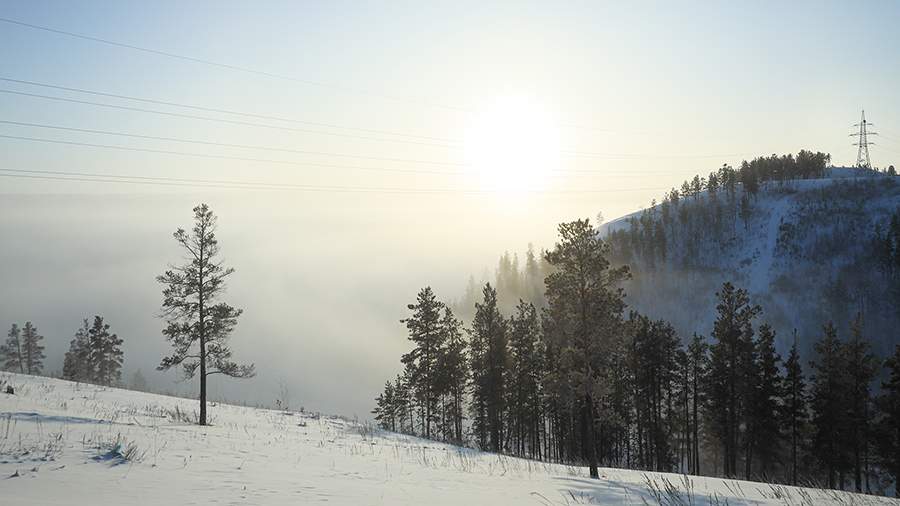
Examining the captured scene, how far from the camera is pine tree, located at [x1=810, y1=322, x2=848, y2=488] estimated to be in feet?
114

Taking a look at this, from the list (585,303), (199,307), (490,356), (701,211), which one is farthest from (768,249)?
(199,307)

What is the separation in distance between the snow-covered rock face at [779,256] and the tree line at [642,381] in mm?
92935

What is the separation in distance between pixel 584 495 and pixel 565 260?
1314 cm

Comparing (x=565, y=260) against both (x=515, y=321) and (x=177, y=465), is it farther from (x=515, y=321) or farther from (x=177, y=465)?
(x=515, y=321)

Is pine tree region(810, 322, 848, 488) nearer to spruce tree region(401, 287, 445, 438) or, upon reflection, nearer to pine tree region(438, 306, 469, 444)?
pine tree region(438, 306, 469, 444)

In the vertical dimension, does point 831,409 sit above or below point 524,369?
below

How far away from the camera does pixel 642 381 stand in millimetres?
44500

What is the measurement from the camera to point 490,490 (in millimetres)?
10180

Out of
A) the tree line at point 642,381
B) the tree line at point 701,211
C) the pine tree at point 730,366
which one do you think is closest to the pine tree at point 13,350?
the tree line at point 642,381

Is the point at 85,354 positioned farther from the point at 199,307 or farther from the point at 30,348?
the point at 199,307

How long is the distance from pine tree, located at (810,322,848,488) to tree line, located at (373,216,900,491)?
0.24ft

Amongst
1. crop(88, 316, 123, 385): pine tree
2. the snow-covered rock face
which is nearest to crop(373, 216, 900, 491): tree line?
crop(88, 316, 123, 385): pine tree

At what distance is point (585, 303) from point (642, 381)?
89.2 feet

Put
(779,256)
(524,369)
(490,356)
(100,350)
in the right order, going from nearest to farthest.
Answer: (490,356) → (524,369) → (100,350) → (779,256)
